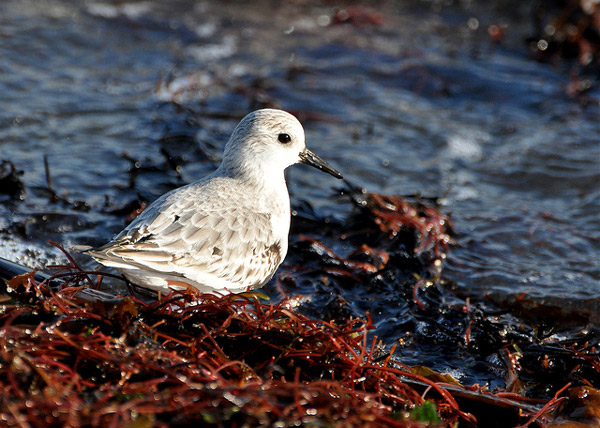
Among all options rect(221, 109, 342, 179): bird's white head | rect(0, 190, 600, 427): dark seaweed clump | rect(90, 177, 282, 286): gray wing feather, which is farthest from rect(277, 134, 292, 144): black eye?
rect(0, 190, 600, 427): dark seaweed clump

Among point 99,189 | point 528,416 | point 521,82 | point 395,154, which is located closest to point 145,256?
point 528,416

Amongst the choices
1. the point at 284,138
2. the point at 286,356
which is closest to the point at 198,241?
the point at 286,356

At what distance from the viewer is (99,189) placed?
512 centimetres

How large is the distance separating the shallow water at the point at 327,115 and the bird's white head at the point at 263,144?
3.79ft

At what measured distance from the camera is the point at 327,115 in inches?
272

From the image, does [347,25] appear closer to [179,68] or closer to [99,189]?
[179,68]

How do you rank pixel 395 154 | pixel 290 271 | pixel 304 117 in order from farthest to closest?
pixel 304 117 → pixel 395 154 → pixel 290 271

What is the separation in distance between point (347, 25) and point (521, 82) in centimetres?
253

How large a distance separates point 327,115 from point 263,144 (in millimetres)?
3007

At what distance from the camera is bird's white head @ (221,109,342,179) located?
399 cm

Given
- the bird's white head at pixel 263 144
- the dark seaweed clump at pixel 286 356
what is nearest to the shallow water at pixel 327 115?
the dark seaweed clump at pixel 286 356

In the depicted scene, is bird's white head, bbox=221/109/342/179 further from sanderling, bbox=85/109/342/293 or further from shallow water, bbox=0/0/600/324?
shallow water, bbox=0/0/600/324

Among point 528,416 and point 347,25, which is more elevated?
point 347,25

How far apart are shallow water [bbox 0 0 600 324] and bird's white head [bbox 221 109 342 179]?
3.79 ft
